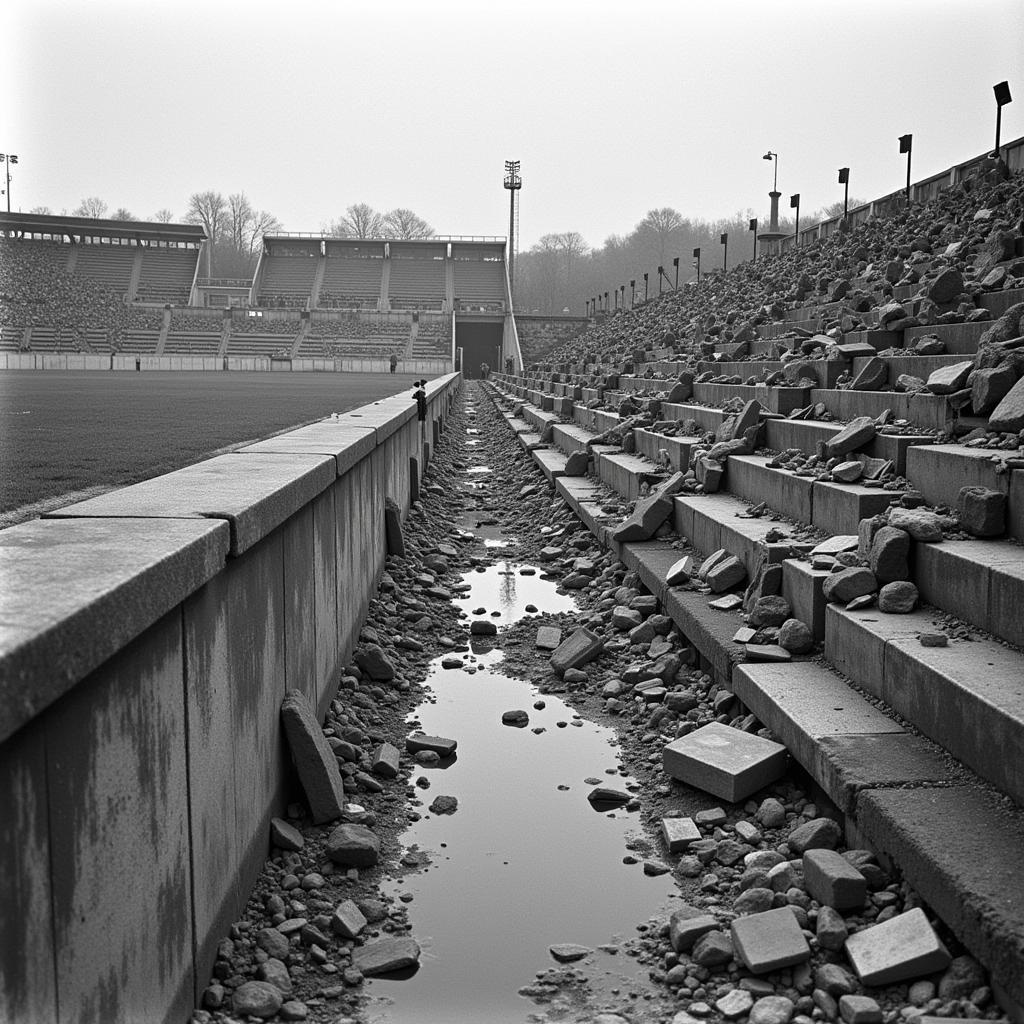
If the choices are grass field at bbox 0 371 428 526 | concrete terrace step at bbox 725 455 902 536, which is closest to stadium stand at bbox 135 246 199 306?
grass field at bbox 0 371 428 526

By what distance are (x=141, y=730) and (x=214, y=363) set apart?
62.8m

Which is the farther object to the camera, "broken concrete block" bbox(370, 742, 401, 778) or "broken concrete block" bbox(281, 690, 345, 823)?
"broken concrete block" bbox(370, 742, 401, 778)

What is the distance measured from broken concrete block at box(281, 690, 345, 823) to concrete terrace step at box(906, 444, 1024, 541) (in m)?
2.96

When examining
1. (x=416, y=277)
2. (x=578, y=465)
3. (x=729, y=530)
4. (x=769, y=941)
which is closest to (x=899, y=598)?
(x=769, y=941)

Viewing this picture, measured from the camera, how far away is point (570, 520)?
11.2 m

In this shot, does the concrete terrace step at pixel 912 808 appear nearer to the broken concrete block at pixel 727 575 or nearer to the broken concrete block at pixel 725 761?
the broken concrete block at pixel 725 761

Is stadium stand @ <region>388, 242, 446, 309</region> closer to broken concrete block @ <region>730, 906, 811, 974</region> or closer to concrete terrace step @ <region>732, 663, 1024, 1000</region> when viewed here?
concrete terrace step @ <region>732, 663, 1024, 1000</region>

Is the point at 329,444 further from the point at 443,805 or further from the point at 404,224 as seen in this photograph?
the point at 404,224

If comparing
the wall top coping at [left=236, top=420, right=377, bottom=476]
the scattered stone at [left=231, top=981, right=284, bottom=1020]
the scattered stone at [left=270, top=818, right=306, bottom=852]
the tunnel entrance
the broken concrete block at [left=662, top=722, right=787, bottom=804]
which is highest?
the tunnel entrance

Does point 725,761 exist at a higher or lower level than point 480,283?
lower

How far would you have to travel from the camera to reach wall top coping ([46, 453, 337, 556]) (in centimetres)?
317

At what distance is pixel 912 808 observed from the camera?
3.15 m

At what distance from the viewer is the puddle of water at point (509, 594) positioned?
7910 mm

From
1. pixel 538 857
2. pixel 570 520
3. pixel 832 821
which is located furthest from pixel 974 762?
pixel 570 520
